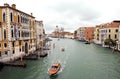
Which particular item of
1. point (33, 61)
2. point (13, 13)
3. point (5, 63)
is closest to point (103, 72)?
point (33, 61)

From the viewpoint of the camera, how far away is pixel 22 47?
47281 mm

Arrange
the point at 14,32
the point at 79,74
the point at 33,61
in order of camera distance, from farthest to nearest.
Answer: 1. the point at 33,61
2. the point at 14,32
3. the point at 79,74

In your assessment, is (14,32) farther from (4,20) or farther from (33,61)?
(33,61)

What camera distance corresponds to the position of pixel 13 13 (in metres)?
41.5

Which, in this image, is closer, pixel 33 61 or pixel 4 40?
pixel 4 40

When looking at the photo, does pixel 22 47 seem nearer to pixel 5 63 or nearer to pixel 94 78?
pixel 5 63

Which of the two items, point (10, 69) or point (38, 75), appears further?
point (10, 69)

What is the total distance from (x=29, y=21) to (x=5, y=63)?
21.1m

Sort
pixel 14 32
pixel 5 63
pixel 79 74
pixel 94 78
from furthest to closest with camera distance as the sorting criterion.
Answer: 1. pixel 14 32
2. pixel 5 63
3. pixel 79 74
4. pixel 94 78

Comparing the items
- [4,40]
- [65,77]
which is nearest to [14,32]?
[4,40]

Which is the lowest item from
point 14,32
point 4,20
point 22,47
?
point 22,47

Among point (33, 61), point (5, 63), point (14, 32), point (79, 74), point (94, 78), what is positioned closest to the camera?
point (94, 78)

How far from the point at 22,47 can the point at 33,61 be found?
19.3 ft

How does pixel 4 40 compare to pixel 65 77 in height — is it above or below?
above
